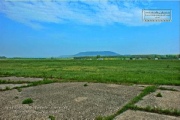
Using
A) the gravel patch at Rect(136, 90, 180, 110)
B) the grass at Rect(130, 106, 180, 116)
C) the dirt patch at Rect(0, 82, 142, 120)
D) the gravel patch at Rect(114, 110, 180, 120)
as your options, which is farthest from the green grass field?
the gravel patch at Rect(114, 110, 180, 120)

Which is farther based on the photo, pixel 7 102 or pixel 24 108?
pixel 7 102

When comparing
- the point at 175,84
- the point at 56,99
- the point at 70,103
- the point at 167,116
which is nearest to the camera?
the point at 167,116

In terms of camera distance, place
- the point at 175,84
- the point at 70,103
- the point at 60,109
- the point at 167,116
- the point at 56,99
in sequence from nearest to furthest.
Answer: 1. the point at 167,116
2. the point at 60,109
3. the point at 70,103
4. the point at 56,99
5. the point at 175,84

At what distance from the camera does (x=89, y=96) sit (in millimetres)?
16844

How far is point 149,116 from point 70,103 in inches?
197

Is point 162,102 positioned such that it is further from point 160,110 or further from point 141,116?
point 141,116

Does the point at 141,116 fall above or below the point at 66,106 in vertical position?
below

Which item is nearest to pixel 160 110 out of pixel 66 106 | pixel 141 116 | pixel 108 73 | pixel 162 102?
pixel 141 116

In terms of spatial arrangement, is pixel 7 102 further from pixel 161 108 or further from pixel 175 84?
pixel 175 84

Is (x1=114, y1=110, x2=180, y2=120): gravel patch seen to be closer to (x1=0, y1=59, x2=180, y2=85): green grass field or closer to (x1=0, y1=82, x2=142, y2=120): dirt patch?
(x1=0, y1=82, x2=142, y2=120): dirt patch

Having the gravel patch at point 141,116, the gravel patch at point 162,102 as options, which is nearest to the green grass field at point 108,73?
the gravel patch at point 162,102

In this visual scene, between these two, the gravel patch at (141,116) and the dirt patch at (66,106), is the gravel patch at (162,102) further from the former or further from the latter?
the gravel patch at (141,116)

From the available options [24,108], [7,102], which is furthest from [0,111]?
[7,102]

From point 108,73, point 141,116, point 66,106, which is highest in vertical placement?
point 66,106
